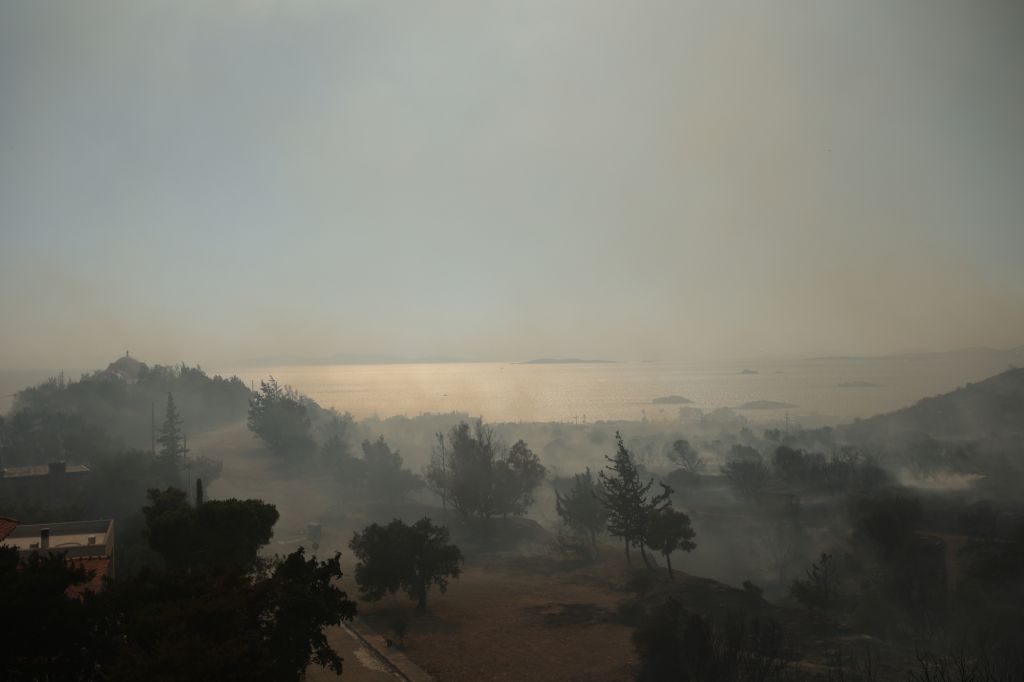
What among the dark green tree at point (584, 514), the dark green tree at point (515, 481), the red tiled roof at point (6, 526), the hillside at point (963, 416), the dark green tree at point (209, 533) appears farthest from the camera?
the hillside at point (963, 416)

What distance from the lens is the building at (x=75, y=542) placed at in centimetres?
2081

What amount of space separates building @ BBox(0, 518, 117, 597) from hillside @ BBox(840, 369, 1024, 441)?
101 meters

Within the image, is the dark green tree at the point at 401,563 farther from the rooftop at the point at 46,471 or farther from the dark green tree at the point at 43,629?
the rooftop at the point at 46,471

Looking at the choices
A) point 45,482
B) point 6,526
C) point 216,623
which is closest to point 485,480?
point 6,526

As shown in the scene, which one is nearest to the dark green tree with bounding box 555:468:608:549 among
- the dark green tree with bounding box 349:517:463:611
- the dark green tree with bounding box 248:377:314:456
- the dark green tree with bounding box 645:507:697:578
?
the dark green tree with bounding box 645:507:697:578

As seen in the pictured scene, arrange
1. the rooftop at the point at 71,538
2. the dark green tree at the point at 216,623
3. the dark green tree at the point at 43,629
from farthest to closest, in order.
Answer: the rooftop at the point at 71,538 < the dark green tree at the point at 43,629 < the dark green tree at the point at 216,623

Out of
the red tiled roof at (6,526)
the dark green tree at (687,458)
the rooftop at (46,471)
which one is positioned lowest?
the dark green tree at (687,458)

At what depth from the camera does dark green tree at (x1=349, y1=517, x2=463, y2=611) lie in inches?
1070

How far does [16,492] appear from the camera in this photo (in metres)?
45.6

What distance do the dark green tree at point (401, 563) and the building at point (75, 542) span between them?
32.4 ft

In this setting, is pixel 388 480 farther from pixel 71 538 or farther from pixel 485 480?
pixel 71 538

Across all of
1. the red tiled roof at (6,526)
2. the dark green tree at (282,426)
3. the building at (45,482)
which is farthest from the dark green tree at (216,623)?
the dark green tree at (282,426)

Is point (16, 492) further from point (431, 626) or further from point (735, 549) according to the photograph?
point (735, 549)

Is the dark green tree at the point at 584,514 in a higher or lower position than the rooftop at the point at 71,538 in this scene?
lower
